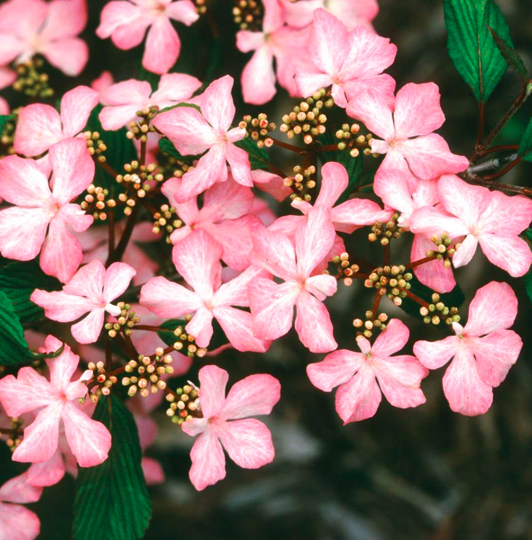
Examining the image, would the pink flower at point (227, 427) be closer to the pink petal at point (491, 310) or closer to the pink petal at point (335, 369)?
the pink petal at point (335, 369)

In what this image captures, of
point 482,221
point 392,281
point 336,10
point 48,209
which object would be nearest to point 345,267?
point 392,281

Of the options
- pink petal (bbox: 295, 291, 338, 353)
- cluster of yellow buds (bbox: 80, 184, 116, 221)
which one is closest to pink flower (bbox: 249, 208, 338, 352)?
pink petal (bbox: 295, 291, 338, 353)

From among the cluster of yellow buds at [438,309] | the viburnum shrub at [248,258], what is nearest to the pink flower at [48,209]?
the viburnum shrub at [248,258]

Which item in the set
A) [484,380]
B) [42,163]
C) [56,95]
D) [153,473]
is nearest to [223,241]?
[42,163]

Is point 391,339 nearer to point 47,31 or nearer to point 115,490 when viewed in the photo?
point 115,490

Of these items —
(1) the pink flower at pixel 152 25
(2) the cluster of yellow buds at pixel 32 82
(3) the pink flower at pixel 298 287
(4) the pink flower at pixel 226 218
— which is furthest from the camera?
(2) the cluster of yellow buds at pixel 32 82

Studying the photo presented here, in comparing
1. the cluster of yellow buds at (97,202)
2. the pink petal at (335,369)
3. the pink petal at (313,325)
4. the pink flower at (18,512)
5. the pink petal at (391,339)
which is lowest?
the pink flower at (18,512)
